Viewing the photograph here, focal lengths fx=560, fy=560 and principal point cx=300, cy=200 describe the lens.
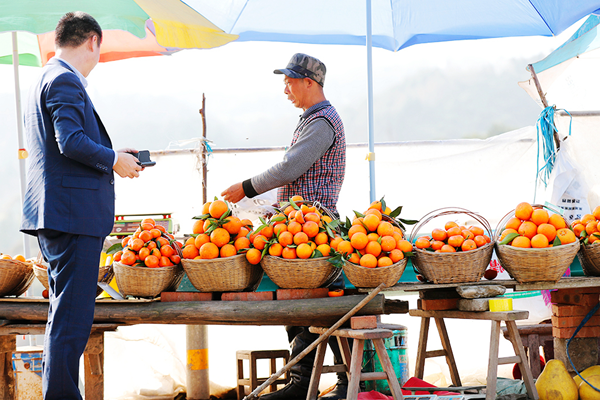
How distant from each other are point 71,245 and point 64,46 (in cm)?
84

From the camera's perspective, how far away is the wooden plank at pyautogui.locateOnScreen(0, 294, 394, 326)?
101 inches

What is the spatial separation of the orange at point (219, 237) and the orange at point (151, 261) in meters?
0.29

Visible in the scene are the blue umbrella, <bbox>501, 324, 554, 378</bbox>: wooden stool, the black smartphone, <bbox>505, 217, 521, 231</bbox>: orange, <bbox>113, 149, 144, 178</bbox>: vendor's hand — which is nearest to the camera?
<bbox>113, 149, 144, 178</bbox>: vendor's hand

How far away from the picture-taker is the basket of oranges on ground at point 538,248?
2625mm

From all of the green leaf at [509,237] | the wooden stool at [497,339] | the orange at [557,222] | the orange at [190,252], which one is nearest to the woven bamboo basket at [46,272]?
the orange at [190,252]

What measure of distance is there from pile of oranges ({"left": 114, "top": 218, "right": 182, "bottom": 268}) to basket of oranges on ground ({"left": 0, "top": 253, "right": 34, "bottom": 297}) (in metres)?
0.61

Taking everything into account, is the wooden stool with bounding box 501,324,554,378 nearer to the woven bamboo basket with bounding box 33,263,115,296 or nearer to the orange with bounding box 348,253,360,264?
the orange with bounding box 348,253,360,264

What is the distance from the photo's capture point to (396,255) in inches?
99.2

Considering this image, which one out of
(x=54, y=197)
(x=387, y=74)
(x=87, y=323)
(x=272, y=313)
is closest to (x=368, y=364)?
(x=272, y=313)

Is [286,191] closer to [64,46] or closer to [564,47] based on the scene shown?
[64,46]

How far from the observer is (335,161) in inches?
121

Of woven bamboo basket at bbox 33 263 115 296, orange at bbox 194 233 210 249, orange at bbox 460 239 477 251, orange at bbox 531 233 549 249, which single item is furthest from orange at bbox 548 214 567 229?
woven bamboo basket at bbox 33 263 115 296

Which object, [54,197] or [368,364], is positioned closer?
A: [54,197]

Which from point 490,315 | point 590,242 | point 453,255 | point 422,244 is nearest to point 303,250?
point 422,244
